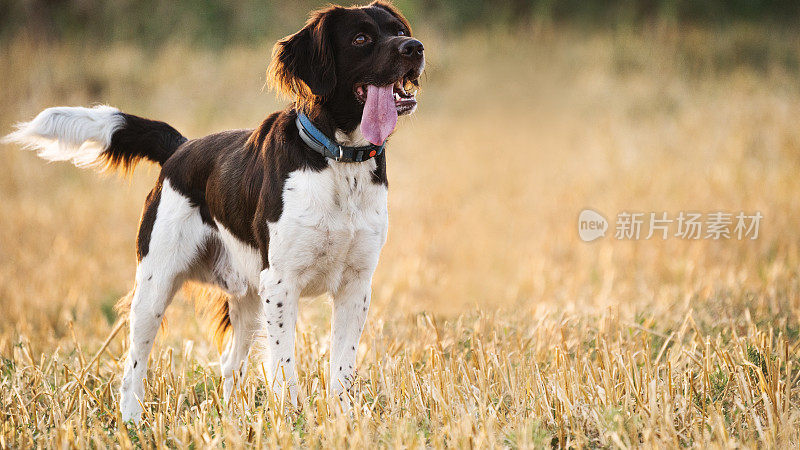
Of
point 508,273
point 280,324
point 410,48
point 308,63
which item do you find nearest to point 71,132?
point 308,63

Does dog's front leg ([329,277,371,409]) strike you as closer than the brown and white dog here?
No

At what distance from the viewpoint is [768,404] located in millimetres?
3221

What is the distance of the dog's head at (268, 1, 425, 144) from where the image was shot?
3430 millimetres

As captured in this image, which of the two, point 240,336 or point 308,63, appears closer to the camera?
point 308,63

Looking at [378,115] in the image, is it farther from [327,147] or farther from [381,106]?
[327,147]

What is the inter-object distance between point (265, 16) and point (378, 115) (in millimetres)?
16614

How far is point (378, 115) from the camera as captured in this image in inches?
135

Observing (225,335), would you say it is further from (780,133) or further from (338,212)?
(780,133)

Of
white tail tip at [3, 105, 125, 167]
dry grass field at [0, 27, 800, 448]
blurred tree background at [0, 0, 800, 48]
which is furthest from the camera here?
blurred tree background at [0, 0, 800, 48]

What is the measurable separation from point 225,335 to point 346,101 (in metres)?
1.60

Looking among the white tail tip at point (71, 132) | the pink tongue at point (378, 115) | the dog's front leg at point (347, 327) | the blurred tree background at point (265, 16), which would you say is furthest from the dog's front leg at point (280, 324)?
the blurred tree background at point (265, 16)

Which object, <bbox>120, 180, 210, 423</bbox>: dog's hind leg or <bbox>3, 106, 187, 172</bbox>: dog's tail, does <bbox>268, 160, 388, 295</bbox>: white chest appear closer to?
<bbox>120, 180, 210, 423</bbox>: dog's hind leg

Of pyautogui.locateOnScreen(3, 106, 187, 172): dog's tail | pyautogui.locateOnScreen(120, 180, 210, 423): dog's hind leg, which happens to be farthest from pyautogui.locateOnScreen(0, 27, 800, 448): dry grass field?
pyautogui.locateOnScreen(3, 106, 187, 172): dog's tail

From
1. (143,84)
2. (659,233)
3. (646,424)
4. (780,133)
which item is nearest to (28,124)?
(646,424)
